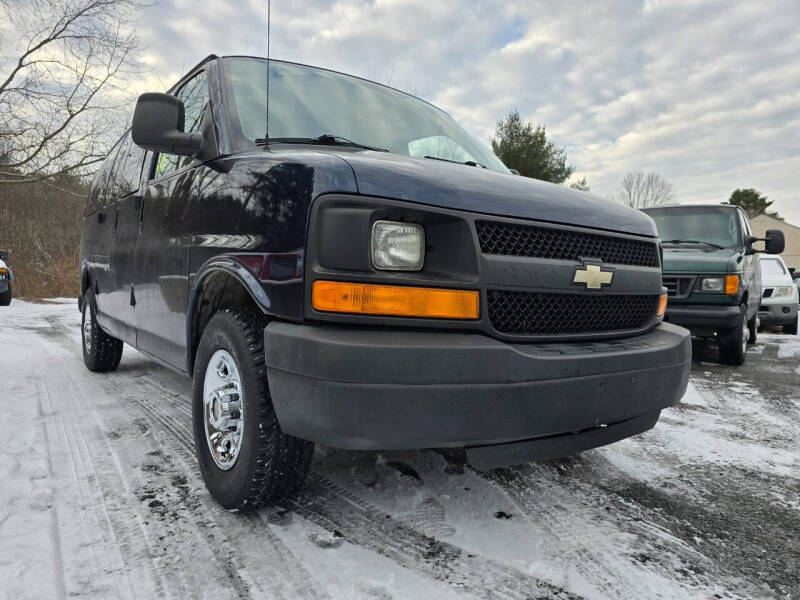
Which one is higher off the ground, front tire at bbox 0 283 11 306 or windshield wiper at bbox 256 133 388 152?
windshield wiper at bbox 256 133 388 152

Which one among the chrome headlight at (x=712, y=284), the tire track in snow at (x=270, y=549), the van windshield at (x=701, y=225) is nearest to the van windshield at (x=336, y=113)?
the tire track in snow at (x=270, y=549)

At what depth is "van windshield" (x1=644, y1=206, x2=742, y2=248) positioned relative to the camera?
21.3ft

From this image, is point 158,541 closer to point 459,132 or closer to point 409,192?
point 409,192

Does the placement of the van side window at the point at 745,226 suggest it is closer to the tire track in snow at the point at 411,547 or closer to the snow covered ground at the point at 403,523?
the snow covered ground at the point at 403,523

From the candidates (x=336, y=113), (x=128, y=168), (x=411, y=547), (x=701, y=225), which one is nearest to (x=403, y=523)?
(x=411, y=547)

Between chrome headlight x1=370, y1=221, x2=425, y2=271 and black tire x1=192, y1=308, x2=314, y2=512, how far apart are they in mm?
581

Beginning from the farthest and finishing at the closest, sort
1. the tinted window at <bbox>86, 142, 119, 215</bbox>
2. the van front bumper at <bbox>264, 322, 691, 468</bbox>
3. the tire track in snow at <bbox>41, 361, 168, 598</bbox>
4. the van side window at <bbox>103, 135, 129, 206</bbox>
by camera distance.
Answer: the tinted window at <bbox>86, 142, 119, 215</bbox>
the van side window at <bbox>103, 135, 129, 206</bbox>
the tire track in snow at <bbox>41, 361, 168, 598</bbox>
the van front bumper at <bbox>264, 322, 691, 468</bbox>

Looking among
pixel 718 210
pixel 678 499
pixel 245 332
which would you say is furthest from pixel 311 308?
pixel 718 210

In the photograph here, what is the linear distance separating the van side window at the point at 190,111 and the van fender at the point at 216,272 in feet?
2.36

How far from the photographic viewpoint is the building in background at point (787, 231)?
55062mm

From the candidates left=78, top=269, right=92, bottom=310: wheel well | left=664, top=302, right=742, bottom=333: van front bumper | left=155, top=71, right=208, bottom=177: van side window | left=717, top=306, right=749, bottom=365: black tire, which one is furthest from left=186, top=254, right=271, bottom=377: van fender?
left=717, top=306, right=749, bottom=365: black tire

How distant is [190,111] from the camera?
291 centimetres

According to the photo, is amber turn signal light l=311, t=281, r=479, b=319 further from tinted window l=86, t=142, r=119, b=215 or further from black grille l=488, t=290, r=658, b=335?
tinted window l=86, t=142, r=119, b=215

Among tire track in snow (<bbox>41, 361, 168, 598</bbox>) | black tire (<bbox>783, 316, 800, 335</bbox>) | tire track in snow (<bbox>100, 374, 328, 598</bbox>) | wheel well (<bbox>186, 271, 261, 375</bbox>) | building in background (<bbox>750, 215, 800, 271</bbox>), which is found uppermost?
building in background (<bbox>750, 215, 800, 271</bbox>)
